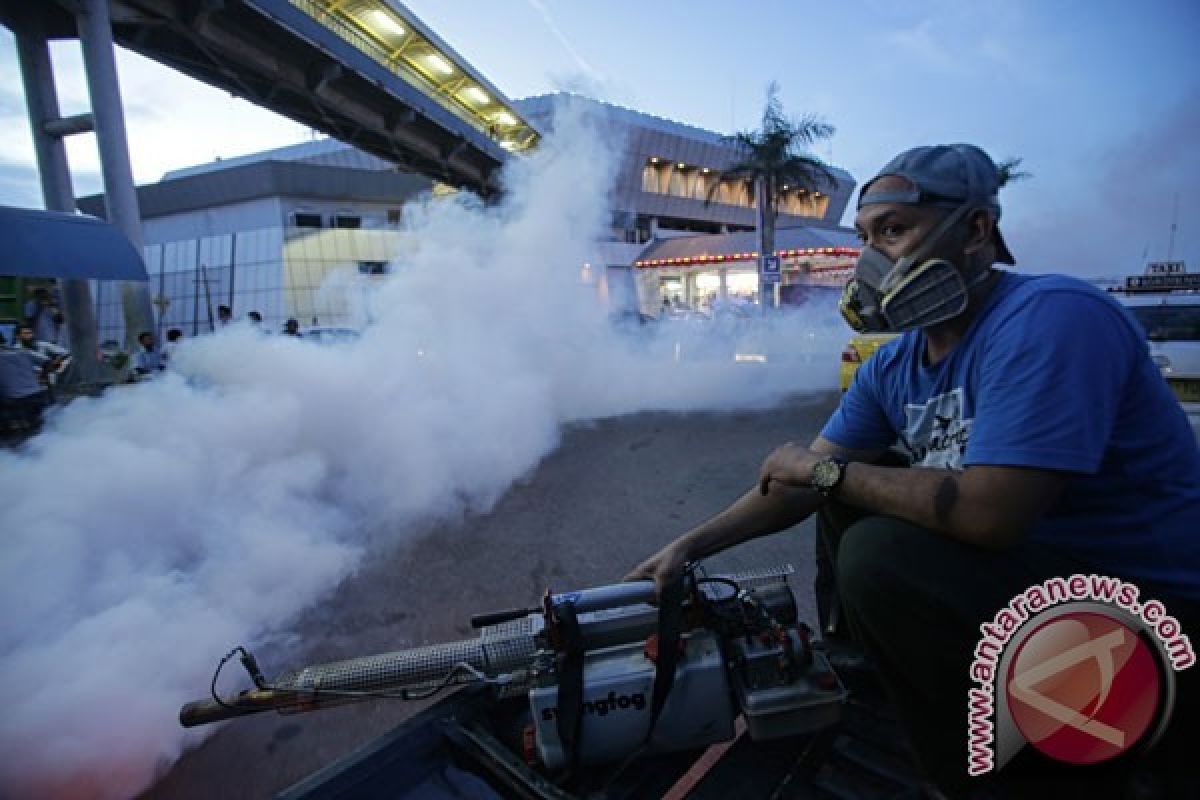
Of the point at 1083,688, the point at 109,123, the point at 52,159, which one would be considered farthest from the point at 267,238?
the point at 1083,688

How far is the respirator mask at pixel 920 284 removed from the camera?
1426 mm

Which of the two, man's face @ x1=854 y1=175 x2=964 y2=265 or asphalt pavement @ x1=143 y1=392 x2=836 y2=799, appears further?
asphalt pavement @ x1=143 y1=392 x2=836 y2=799

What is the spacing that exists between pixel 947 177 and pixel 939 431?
620 mm

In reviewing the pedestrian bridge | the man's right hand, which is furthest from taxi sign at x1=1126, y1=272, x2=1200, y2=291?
the pedestrian bridge

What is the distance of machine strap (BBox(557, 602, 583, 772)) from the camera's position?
1.39m

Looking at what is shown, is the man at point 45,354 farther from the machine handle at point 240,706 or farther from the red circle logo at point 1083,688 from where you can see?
the red circle logo at point 1083,688

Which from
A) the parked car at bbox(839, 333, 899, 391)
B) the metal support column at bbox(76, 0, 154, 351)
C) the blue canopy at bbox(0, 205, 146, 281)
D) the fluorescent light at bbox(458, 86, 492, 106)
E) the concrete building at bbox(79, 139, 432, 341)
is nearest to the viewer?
the parked car at bbox(839, 333, 899, 391)

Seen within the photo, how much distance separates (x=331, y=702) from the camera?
1.59m

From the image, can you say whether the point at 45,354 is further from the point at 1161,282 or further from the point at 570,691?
the point at 1161,282

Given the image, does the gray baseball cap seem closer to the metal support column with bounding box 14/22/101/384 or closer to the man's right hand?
the man's right hand

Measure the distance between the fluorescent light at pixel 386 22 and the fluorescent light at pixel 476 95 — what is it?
11.2 feet

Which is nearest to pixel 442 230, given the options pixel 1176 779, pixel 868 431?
pixel 868 431

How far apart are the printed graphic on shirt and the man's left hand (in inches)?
11.2

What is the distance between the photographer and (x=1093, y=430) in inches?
44.6
